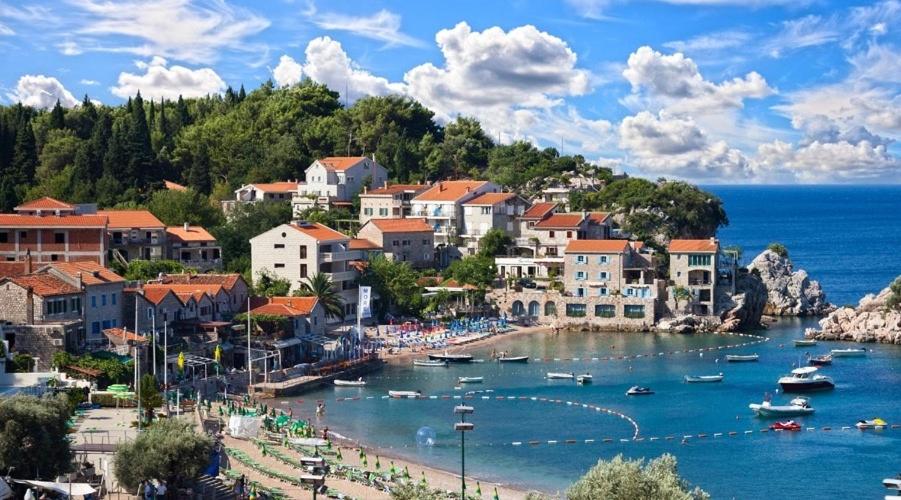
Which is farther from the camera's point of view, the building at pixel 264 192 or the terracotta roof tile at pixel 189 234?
the building at pixel 264 192

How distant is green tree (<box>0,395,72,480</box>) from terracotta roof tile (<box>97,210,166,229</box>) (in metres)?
42.2

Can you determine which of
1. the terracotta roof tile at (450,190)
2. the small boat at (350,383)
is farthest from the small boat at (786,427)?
the terracotta roof tile at (450,190)

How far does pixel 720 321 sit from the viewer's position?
251 ft

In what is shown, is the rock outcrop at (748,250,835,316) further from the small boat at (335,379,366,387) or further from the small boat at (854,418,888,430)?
the small boat at (335,379,366,387)

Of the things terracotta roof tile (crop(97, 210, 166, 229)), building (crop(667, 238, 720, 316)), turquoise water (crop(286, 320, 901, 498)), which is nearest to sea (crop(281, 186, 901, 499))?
turquoise water (crop(286, 320, 901, 498))

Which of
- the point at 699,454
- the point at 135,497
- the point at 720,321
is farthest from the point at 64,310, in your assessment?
the point at 720,321

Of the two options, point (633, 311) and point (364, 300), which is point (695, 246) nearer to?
point (633, 311)

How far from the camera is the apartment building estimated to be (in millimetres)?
87688

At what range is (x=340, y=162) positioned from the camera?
96.1 meters

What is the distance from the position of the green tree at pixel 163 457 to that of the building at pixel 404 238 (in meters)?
48.0

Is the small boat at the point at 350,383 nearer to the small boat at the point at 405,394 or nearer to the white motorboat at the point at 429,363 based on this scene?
Result: the small boat at the point at 405,394

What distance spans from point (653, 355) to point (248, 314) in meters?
22.5

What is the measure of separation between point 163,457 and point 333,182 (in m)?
Answer: 62.7

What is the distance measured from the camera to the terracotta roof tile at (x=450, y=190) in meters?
89.3
